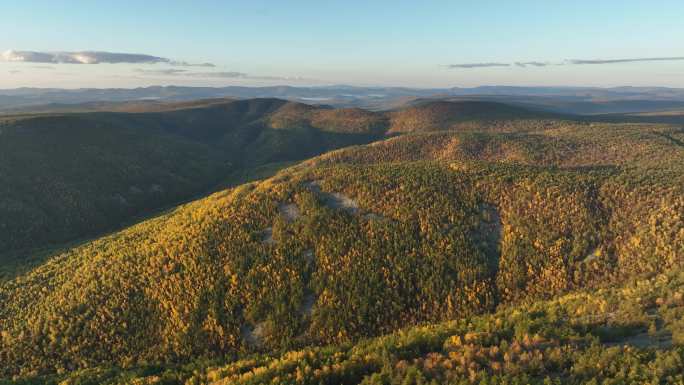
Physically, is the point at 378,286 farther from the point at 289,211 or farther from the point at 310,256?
the point at 289,211

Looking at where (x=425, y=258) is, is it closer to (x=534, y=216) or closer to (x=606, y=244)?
(x=534, y=216)

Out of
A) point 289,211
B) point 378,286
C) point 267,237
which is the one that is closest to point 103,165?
point 289,211

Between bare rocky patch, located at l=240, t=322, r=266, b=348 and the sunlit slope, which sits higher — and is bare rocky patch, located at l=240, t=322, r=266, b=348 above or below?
below

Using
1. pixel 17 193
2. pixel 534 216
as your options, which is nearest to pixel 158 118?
pixel 17 193

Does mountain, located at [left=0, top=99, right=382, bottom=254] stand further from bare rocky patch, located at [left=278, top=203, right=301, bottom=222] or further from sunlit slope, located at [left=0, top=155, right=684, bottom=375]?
bare rocky patch, located at [left=278, top=203, right=301, bottom=222]

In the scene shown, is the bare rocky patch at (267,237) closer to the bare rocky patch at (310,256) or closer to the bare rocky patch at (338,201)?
the bare rocky patch at (310,256)

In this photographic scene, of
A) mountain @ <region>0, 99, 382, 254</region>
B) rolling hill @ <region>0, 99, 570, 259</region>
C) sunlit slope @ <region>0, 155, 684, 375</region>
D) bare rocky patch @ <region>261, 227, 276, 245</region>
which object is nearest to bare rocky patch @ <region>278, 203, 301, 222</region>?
sunlit slope @ <region>0, 155, 684, 375</region>

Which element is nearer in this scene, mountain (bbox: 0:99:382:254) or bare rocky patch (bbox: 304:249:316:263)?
bare rocky patch (bbox: 304:249:316:263)
